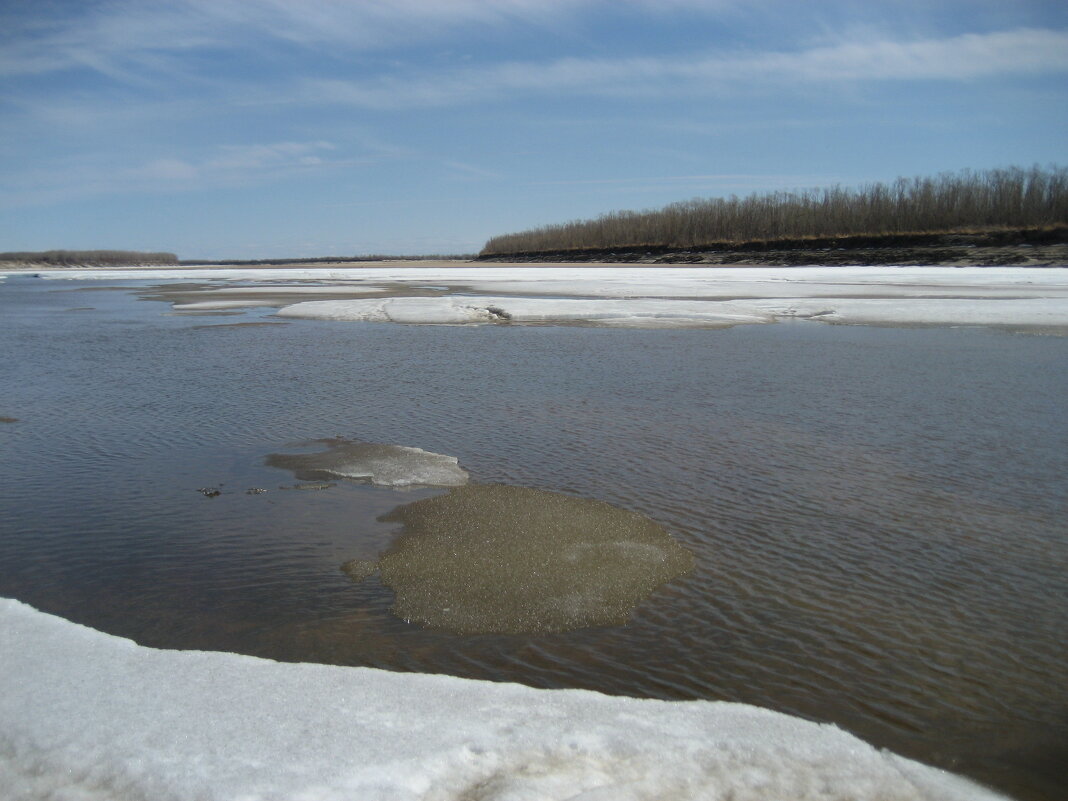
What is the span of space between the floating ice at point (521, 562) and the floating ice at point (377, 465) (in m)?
0.37

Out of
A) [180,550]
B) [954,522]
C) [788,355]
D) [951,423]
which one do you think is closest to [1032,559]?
[954,522]

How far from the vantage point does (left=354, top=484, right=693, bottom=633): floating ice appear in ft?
11.7

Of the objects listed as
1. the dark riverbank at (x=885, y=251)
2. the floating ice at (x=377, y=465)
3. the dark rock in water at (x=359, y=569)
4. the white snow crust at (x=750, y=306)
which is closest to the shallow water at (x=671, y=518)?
the dark rock in water at (x=359, y=569)

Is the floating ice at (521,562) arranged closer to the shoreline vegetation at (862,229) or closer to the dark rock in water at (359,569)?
the dark rock in water at (359,569)

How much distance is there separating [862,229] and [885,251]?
8.08m

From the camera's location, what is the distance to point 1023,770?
2484 millimetres

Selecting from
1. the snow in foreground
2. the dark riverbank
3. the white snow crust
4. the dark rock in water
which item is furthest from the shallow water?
the dark riverbank

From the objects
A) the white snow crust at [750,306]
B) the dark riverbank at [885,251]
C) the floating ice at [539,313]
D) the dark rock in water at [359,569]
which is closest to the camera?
the dark rock in water at [359,569]

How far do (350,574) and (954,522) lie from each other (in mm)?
3312

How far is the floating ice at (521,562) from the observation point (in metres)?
3.55

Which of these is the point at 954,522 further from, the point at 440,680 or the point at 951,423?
the point at 440,680

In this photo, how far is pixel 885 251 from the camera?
41.8 meters

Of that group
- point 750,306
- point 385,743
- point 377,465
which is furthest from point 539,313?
point 385,743

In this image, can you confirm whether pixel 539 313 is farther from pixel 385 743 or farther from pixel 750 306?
pixel 385 743
